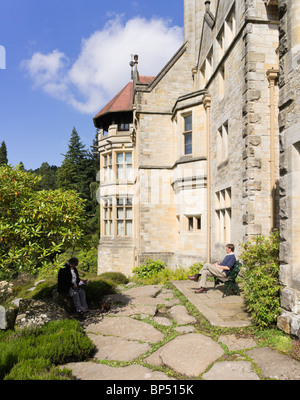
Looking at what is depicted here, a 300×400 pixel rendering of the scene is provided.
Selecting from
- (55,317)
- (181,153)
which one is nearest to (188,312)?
(55,317)

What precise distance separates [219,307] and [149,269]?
7.83m

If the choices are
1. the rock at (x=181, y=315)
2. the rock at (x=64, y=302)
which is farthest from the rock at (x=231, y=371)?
the rock at (x=64, y=302)

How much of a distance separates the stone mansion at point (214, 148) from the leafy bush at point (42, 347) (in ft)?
10.6

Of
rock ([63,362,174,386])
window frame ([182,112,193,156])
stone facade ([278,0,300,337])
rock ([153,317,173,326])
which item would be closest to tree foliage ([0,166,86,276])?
rock ([63,362,174,386])

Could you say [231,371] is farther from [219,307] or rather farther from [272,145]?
[272,145]

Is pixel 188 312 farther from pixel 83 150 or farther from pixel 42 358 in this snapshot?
pixel 83 150

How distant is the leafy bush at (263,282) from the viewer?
496 centimetres

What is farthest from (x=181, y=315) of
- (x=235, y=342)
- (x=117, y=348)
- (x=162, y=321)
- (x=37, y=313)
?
(x=37, y=313)

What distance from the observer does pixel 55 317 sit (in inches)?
220

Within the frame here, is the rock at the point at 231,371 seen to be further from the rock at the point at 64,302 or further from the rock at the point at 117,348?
the rock at the point at 64,302

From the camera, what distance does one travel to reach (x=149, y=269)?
1407 centimetres

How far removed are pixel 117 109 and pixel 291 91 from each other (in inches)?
656

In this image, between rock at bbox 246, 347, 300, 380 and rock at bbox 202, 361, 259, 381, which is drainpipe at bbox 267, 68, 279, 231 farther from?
rock at bbox 202, 361, 259, 381

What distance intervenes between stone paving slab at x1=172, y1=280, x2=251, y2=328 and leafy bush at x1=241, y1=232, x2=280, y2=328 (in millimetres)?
456
